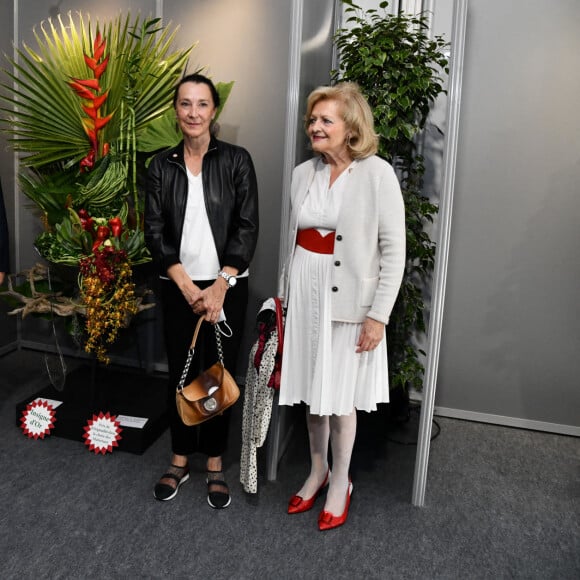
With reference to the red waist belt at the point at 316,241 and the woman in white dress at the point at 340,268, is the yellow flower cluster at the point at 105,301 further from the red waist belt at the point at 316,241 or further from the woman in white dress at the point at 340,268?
the red waist belt at the point at 316,241

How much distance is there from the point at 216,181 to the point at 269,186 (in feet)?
3.92

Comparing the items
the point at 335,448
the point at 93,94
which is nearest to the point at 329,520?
the point at 335,448

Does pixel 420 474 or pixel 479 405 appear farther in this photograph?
pixel 479 405

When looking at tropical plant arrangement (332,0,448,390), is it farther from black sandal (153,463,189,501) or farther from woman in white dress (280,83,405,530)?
black sandal (153,463,189,501)

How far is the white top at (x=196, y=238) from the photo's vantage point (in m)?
2.21

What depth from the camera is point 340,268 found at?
203 cm

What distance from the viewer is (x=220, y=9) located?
328cm

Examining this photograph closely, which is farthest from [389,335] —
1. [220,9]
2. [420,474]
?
[220,9]

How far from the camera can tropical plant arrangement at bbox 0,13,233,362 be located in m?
2.76

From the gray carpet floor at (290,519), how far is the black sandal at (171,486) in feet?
0.10

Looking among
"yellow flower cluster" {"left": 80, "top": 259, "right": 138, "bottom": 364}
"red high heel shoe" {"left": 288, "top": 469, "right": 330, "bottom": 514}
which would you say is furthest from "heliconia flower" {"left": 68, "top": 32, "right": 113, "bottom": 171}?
"red high heel shoe" {"left": 288, "top": 469, "right": 330, "bottom": 514}

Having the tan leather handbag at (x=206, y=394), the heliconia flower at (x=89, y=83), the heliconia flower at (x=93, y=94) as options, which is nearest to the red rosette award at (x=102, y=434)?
the tan leather handbag at (x=206, y=394)

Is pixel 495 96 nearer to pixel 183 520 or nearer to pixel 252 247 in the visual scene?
pixel 252 247

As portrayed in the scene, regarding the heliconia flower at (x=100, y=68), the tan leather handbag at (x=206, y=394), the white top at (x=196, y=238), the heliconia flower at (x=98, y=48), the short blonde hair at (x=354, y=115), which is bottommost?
the tan leather handbag at (x=206, y=394)
